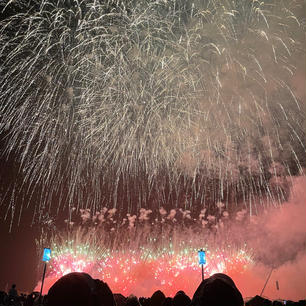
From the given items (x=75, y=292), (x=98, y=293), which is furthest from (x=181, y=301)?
(x=75, y=292)

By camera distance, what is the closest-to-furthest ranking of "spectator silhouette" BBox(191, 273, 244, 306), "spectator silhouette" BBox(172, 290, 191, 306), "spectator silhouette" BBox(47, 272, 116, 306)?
1. "spectator silhouette" BBox(47, 272, 116, 306)
2. "spectator silhouette" BBox(191, 273, 244, 306)
3. "spectator silhouette" BBox(172, 290, 191, 306)

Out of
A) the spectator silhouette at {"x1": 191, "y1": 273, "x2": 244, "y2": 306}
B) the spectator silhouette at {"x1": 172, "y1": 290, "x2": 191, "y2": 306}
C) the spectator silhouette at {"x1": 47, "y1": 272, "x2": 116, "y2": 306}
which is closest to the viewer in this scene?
the spectator silhouette at {"x1": 47, "y1": 272, "x2": 116, "y2": 306}

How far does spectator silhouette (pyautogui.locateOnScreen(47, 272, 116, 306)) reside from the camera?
8.52 ft

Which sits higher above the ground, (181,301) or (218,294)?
(218,294)

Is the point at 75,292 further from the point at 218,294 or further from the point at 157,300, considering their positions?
the point at 157,300

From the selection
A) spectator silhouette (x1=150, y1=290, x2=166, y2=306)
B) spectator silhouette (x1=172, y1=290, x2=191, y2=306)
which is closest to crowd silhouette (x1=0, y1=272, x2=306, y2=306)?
spectator silhouette (x1=172, y1=290, x2=191, y2=306)

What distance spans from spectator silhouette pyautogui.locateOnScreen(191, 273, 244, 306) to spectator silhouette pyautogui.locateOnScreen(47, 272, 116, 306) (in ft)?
3.08

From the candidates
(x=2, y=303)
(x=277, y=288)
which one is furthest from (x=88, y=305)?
(x=277, y=288)

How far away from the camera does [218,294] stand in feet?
9.72

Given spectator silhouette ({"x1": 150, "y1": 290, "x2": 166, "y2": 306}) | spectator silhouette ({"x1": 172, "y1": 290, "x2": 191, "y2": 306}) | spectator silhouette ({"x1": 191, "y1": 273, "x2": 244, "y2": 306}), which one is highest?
spectator silhouette ({"x1": 191, "y1": 273, "x2": 244, "y2": 306})

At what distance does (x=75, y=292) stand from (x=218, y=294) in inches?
51.8

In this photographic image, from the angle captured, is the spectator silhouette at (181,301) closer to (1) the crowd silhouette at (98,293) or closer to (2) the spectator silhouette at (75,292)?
(1) the crowd silhouette at (98,293)

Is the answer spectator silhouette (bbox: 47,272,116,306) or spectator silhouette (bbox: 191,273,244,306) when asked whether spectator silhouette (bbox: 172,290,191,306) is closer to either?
spectator silhouette (bbox: 191,273,244,306)

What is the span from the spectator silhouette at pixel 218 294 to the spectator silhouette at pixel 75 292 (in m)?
0.94
